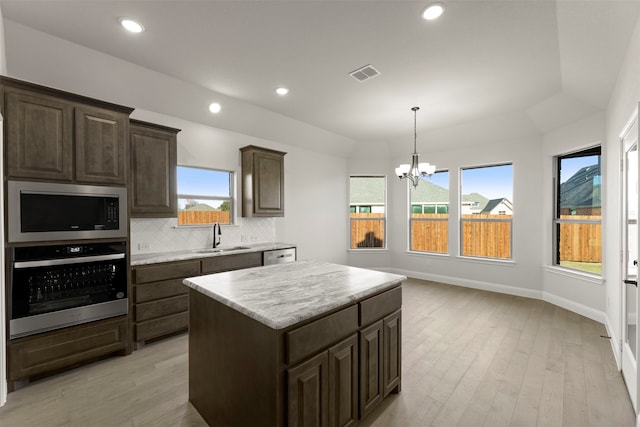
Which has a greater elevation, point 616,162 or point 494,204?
point 616,162

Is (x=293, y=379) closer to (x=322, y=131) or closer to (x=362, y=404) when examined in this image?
(x=362, y=404)

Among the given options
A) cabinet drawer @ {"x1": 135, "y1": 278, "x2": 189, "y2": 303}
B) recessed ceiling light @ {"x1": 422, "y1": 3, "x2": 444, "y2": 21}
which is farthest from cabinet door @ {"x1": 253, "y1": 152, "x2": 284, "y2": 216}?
recessed ceiling light @ {"x1": 422, "y1": 3, "x2": 444, "y2": 21}

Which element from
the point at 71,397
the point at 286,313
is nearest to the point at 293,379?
the point at 286,313

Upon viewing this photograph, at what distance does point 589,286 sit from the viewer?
3871 millimetres

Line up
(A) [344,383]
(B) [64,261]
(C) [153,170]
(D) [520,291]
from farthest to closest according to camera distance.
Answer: (D) [520,291] < (C) [153,170] < (B) [64,261] < (A) [344,383]

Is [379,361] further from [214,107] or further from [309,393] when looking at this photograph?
[214,107]

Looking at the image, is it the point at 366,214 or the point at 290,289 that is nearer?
the point at 290,289

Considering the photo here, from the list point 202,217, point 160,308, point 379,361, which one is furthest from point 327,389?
point 202,217

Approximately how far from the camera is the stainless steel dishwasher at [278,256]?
4.14 m

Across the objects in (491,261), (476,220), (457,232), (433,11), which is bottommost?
(491,261)

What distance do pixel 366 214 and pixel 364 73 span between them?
12.5ft

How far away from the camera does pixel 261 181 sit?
14.7 feet

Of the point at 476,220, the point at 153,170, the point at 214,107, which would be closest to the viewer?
the point at 153,170

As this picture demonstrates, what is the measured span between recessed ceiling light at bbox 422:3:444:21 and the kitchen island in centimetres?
206
